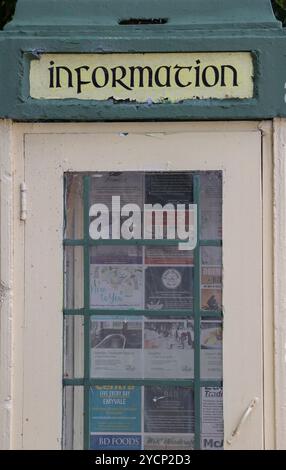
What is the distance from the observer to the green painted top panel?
2.76 m

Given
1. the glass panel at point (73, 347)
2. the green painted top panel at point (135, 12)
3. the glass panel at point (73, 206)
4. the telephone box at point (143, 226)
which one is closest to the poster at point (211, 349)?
the telephone box at point (143, 226)

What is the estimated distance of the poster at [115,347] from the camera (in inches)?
110

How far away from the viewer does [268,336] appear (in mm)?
2727

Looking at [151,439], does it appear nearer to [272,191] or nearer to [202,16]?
[272,191]

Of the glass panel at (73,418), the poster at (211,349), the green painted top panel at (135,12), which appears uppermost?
the green painted top panel at (135,12)

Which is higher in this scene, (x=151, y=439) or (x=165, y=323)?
(x=165, y=323)

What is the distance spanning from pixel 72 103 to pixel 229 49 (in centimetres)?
58

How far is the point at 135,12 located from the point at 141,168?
0.56 m

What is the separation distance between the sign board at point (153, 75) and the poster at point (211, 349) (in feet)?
2.63

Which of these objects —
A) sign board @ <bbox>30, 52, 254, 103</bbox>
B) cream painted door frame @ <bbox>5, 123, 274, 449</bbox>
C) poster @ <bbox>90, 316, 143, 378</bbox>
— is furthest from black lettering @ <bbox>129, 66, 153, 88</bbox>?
poster @ <bbox>90, 316, 143, 378</bbox>

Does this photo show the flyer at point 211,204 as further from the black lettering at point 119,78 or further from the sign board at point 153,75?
the black lettering at point 119,78

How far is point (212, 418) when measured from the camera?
2.76 meters

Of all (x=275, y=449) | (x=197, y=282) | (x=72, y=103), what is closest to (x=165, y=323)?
(x=197, y=282)

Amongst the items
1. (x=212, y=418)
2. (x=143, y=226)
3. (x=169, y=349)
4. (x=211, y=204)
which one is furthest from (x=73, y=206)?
(x=212, y=418)
